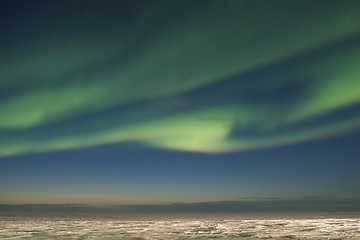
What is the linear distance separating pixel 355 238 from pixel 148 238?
6534mm

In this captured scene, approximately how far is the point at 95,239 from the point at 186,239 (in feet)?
9.53

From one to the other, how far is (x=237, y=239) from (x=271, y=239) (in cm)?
108

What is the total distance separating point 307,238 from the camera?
1074 cm

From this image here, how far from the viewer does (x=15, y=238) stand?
34.2 ft

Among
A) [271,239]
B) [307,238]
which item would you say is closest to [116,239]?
[271,239]

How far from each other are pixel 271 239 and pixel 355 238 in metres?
2.61

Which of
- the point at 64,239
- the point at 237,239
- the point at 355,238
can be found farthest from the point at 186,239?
the point at 355,238

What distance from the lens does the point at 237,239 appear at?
1034 centimetres

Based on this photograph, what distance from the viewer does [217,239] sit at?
407 inches

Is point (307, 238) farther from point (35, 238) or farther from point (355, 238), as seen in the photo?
point (35, 238)

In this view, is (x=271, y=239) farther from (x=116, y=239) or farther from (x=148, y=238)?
(x=116, y=239)

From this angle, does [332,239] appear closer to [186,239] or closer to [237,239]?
[237,239]

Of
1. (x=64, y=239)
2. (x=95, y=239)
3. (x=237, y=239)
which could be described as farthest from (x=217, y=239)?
(x=64, y=239)

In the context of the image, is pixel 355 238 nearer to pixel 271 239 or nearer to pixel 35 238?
pixel 271 239
